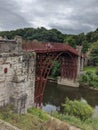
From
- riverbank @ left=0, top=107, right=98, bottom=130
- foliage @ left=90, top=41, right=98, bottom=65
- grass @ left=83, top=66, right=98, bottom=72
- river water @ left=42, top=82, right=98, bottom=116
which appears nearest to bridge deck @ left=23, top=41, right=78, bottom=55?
riverbank @ left=0, top=107, right=98, bottom=130

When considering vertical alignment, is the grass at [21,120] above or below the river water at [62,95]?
above

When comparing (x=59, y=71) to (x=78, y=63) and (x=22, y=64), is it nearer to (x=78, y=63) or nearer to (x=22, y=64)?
(x=78, y=63)

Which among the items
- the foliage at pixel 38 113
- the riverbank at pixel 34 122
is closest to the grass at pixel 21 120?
the riverbank at pixel 34 122

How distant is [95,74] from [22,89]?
93.8ft

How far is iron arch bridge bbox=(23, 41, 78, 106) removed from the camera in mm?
25797

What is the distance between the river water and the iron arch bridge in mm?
3125

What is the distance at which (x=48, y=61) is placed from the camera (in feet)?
95.5

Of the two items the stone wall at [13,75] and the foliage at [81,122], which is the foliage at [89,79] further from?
the stone wall at [13,75]

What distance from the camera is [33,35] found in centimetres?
7944

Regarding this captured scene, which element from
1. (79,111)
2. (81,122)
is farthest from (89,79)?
(81,122)

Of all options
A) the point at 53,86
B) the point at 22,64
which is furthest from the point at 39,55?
the point at 53,86

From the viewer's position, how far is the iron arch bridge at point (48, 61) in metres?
25.8

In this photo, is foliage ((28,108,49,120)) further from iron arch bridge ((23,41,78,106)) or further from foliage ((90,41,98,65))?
foliage ((90,41,98,65))

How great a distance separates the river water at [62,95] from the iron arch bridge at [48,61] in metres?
3.12
